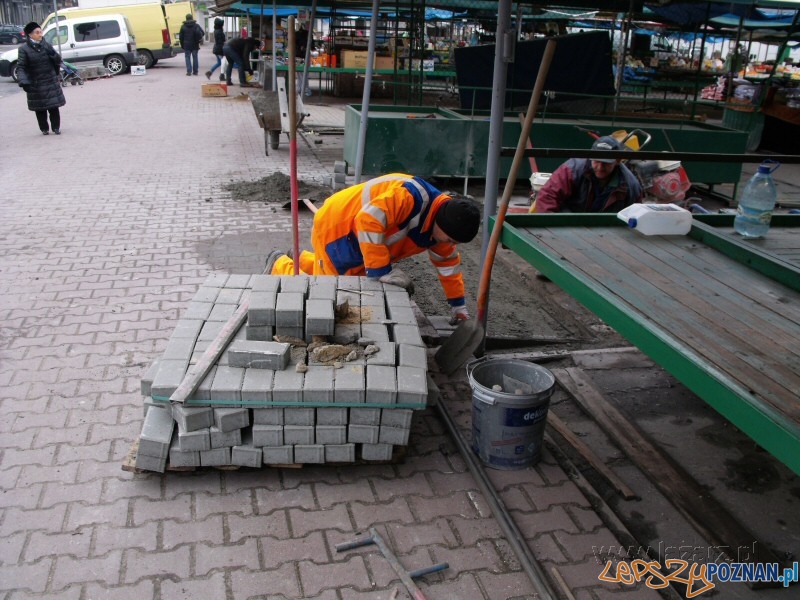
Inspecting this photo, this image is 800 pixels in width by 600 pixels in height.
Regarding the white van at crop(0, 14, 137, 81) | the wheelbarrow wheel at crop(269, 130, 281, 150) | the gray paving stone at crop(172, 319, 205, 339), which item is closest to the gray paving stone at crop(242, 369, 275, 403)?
the gray paving stone at crop(172, 319, 205, 339)

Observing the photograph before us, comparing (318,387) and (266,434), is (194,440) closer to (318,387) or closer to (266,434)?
(266,434)

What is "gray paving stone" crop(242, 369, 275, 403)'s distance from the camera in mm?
2938

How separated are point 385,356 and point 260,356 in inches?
23.3

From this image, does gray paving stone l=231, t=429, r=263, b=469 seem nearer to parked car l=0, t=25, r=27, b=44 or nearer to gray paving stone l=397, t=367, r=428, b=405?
gray paving stone l=397, t=367, r=428, b=405

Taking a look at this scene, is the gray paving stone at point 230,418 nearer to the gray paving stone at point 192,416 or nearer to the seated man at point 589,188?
the gray paving stone at point 192,416

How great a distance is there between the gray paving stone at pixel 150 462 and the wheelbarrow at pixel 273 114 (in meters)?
7.77

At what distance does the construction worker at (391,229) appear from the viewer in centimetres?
384

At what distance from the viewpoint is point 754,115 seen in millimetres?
13953

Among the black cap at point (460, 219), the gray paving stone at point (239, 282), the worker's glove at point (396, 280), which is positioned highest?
the black cap at point (460, 219)

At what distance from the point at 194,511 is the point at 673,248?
2713mm

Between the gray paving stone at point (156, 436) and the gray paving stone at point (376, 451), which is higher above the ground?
the gray paving stone at point (156, 436)

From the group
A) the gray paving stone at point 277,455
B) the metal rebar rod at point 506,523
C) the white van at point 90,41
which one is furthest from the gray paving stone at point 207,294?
the white van at point 90,41

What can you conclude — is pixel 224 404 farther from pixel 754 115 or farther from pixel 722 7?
pixel 754 115

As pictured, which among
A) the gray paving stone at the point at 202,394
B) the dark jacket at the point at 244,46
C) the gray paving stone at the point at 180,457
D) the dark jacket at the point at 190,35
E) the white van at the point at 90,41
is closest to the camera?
the gray paving stone at the point at 202,394
